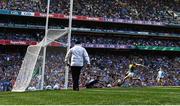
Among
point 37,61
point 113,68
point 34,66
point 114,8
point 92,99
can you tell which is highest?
point 92,99

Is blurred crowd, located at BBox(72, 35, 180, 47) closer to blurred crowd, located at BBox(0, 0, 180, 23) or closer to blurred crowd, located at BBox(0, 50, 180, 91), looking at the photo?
blurred crowd, located at BBox(0, 50, 180, 91)

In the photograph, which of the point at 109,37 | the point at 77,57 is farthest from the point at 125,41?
the point at 77,57

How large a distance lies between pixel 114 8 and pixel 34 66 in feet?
107

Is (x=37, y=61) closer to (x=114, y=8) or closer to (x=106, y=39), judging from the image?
(x=106, y=39)

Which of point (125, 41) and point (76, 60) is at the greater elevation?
point (76, 60)

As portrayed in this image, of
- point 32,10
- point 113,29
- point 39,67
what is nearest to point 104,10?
point 113,29

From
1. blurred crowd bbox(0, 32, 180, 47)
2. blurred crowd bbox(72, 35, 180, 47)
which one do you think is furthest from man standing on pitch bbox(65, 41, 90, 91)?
blurred crowd bbox(72, 35, 180, 47)

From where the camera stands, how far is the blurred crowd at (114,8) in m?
44.3

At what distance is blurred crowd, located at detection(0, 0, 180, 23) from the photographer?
145ft

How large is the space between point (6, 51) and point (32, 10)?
4485 mm

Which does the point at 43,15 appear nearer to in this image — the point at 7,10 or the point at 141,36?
the point at 7,10

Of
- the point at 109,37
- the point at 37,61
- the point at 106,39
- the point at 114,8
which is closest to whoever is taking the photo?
the point at 37,61

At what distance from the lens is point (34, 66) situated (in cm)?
1828

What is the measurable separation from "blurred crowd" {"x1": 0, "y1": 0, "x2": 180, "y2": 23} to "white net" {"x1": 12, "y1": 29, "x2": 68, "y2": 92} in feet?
78.5
